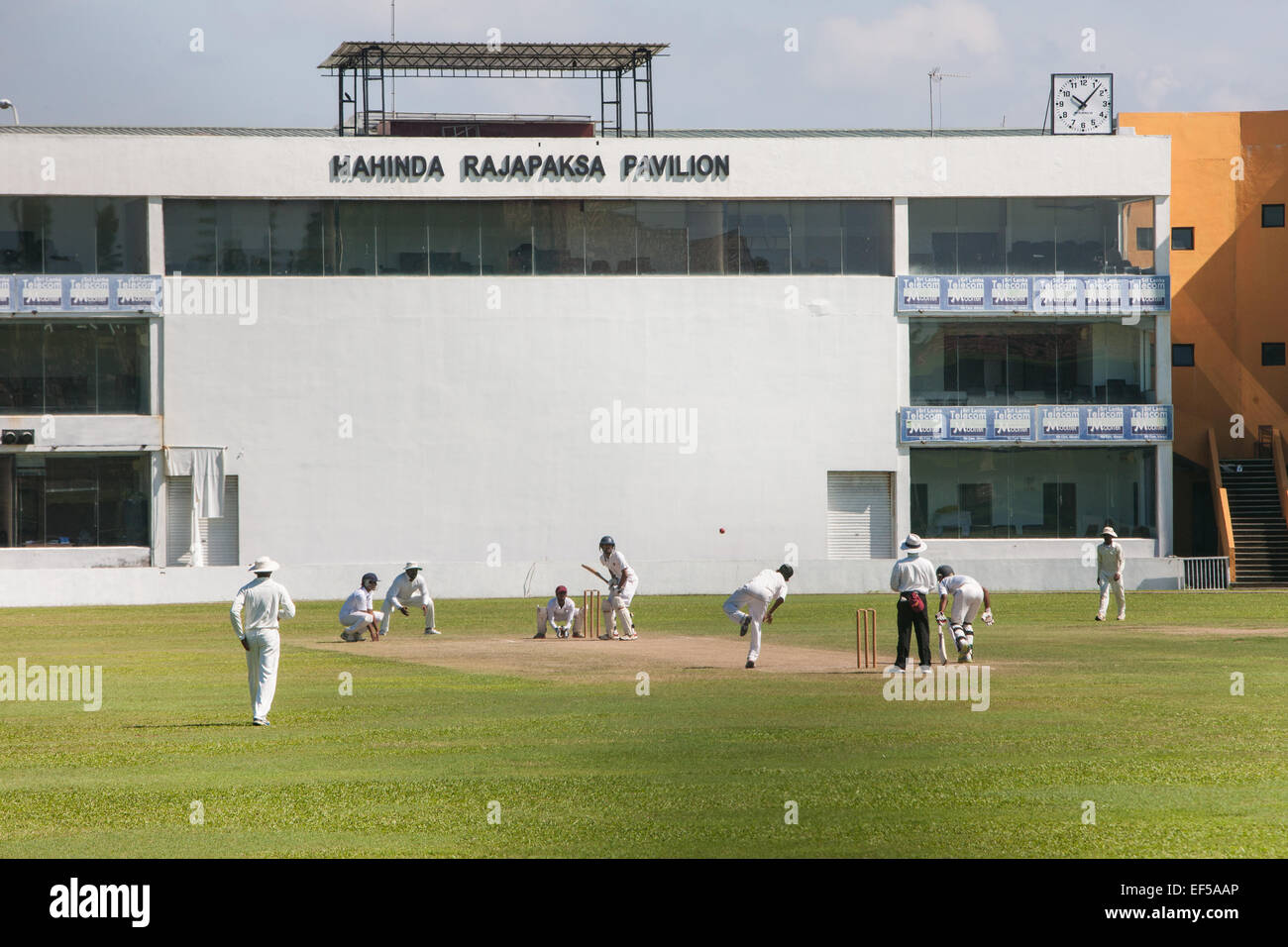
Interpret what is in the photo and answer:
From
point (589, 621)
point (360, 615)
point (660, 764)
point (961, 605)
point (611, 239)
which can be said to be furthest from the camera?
point (611, 239)

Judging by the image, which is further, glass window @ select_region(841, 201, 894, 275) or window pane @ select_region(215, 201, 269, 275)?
glass window @ select_region(841, 201, 894, 275)

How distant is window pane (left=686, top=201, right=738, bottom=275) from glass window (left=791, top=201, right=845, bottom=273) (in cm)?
219

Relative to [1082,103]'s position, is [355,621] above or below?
below

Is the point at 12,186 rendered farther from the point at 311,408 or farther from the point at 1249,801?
the point at 1249,801

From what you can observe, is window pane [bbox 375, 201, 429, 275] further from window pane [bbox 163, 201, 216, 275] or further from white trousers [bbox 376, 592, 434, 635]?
white trousers [bbox 376, 592, 434, 635]

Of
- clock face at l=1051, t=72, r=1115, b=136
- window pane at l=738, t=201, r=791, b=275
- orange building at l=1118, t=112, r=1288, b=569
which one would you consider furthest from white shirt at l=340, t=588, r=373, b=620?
orange building at l=1118, t=112, r=1288, b=569

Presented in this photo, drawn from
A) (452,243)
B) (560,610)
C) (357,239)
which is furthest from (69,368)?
(560,610)

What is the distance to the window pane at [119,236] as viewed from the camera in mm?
52375

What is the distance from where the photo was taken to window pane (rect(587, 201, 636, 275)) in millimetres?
53938

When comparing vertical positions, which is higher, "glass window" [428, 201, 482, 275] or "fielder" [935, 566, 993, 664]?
"glass window" [428, 201, 482, 275]

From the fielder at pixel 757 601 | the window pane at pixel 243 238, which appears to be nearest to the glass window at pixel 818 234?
the window pane at pixel 243 238

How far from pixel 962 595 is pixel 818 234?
30602 millimetres

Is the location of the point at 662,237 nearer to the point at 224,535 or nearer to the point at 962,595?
the point at 224,535

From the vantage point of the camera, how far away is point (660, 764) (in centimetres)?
1588
